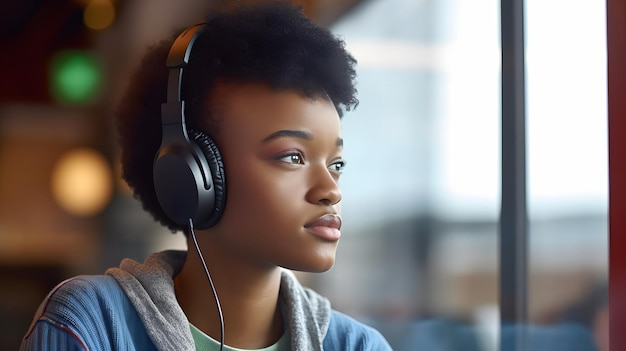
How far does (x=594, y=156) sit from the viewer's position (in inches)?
55.9

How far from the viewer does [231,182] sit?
86cm

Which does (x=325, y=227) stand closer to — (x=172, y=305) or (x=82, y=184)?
(x=172, y=305)

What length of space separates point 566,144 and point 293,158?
769 mm

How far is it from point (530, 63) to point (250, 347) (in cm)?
81

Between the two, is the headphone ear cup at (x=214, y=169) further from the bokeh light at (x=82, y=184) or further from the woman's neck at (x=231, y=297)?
the bokeh light at (x=82, y=184)

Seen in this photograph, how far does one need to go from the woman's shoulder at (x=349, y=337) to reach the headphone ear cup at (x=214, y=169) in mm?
223

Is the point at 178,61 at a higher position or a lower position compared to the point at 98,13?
lower

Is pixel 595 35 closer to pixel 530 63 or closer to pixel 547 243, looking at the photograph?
pixel 530 63

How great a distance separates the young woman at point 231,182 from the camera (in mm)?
829

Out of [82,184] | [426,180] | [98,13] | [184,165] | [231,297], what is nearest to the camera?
[184,165]

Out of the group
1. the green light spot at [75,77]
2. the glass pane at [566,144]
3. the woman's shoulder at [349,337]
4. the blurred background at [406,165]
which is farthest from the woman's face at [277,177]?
the green light spot at [75,77]

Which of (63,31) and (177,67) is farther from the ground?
(63,31)

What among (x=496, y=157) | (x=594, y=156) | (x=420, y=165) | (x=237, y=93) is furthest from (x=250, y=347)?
(x=420, y=165)

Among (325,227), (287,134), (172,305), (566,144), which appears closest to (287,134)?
(287,134)
